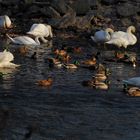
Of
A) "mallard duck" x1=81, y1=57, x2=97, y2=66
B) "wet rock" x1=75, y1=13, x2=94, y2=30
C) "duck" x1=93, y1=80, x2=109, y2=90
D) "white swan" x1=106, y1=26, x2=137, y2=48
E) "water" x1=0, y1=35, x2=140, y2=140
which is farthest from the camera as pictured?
"wet rock" x1=75, y1=13, x2=94, y2=30

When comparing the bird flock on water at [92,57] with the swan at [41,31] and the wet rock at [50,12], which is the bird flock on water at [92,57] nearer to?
the swan at [41,31]

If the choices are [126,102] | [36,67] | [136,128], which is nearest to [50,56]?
[36,67]

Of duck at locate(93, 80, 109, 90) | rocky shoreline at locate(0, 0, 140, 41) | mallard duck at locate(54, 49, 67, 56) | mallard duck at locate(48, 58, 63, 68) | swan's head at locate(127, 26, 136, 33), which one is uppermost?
rocky shoreline at locate(0, 0, 140, 41)

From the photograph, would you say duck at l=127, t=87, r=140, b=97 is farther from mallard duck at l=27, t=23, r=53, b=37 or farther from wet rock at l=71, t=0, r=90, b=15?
wet rock at l=71, t=0, r=90, b=15

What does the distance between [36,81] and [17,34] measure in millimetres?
12390

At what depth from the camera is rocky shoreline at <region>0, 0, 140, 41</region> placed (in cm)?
3602

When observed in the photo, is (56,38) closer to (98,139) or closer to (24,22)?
(24,22)

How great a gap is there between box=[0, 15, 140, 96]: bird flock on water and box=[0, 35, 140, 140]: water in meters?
0.29

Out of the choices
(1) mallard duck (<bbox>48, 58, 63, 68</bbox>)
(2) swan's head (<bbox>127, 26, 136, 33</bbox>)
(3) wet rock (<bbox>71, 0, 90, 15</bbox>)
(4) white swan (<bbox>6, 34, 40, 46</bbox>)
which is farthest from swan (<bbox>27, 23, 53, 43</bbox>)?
(1) mallard duck (<bbox>48, 58, 63, 68</bbox>)

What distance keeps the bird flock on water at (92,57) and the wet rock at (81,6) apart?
174 inches

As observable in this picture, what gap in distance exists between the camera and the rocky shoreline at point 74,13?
3602cm

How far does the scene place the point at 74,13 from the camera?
3678 centimetres

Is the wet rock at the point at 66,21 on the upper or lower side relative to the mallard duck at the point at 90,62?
upper

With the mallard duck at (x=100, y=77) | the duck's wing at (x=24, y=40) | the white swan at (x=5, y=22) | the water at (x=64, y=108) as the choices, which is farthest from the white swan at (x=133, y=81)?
the white swan at (x=5, y=22)
